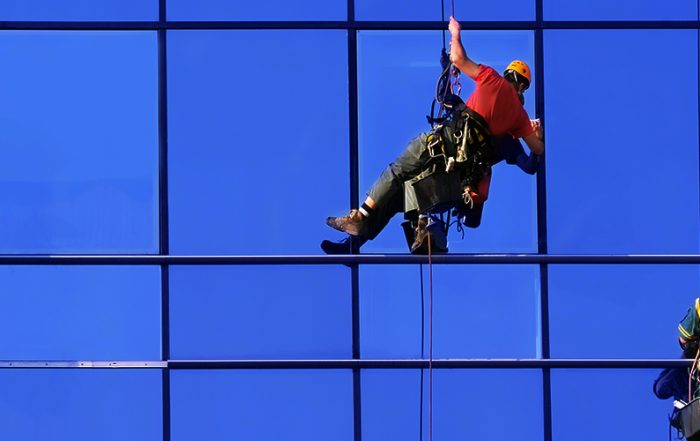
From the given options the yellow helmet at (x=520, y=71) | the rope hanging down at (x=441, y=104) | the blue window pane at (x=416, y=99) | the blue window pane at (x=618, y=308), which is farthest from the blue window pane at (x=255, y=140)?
the blue window pane at (x=618, y=308)

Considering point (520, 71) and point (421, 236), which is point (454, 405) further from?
point (520, 71)

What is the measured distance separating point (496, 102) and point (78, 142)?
9.26ft

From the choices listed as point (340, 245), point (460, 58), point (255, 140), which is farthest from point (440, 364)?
point (460, 58)

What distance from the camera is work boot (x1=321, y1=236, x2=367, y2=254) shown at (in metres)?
12.7

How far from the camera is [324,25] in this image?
12922 millimetres

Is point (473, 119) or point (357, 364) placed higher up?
point (473, 119)

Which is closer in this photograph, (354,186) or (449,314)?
(449,314)

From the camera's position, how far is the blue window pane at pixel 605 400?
1264 centimetres

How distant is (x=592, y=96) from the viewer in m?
12.9

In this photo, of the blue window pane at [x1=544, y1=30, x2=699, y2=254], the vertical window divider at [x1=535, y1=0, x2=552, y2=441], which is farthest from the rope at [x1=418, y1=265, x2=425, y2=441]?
the blue window pane at [x1=544, y1=30, x2=699, y2=254]

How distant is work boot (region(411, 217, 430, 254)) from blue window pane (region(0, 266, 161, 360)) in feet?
5.57
